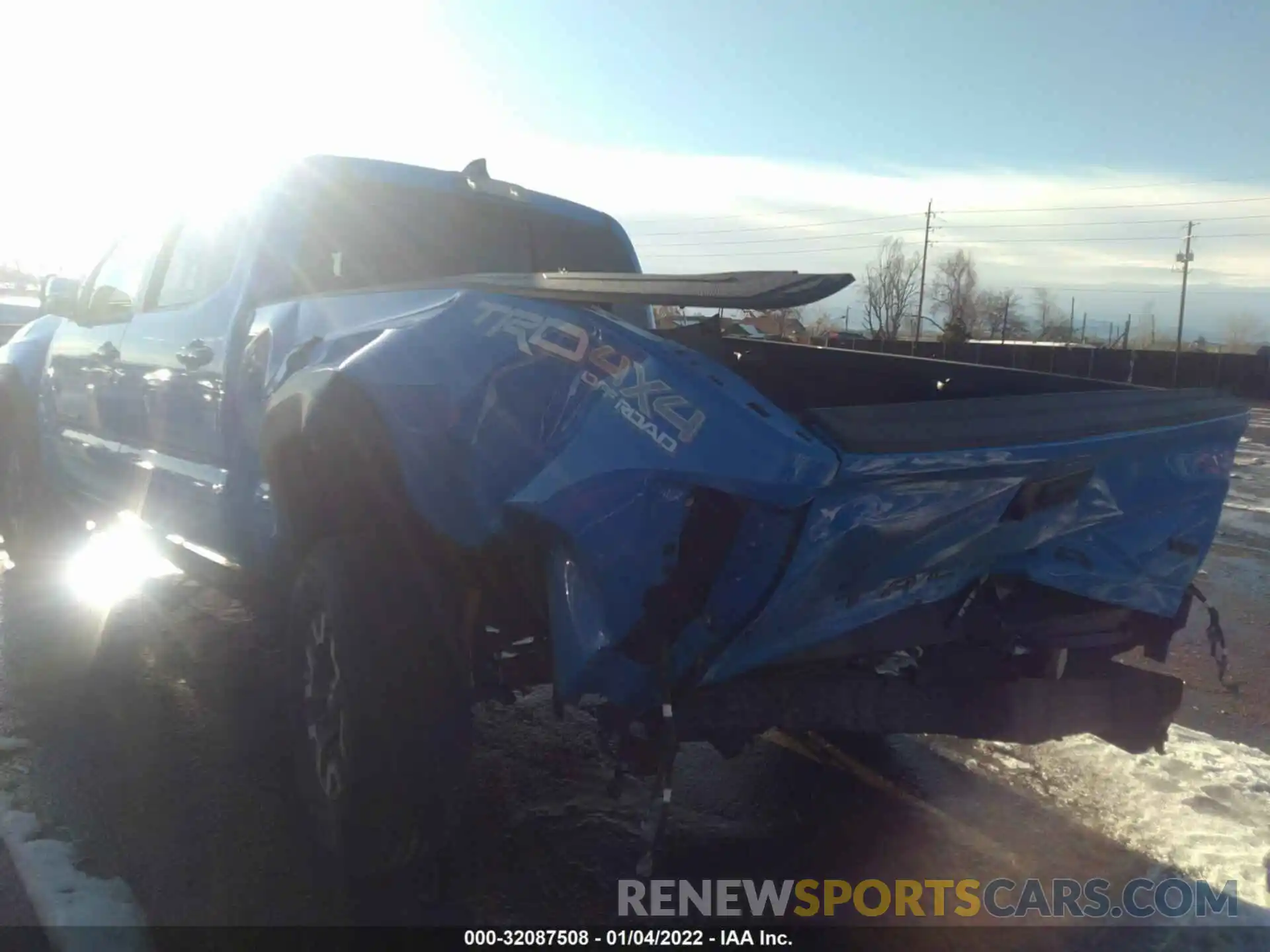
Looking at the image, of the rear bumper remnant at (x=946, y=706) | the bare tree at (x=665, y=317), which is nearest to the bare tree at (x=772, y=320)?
the bare tree at (x=665, y=317)

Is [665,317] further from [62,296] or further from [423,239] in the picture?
[62,296]

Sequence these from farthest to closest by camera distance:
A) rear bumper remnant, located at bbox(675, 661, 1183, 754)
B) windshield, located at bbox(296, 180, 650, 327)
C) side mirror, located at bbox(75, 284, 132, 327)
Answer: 1. side mirror, located at bbox(75, 284, 132, 327)
2. windshield, located at bbox(296, 180, 650, 327)
3. rear bumper remnant, located at bbox(675, 661, 1183, 754)

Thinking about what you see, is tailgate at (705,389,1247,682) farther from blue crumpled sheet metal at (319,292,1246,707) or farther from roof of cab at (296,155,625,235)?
roof of cab at (296,155,625,235)

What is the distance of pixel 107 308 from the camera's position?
5.48m

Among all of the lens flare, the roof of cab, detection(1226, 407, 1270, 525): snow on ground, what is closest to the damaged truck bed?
the roof of cab

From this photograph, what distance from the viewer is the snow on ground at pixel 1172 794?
3600 millimetres

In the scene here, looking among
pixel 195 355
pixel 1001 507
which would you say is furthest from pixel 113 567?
pixel 1001 507

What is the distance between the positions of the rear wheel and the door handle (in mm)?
1507

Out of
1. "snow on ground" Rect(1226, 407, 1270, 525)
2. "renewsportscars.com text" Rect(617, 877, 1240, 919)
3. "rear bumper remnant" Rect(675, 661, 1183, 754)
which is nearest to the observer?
"rear bumper remnant" Rect(675, 661, 1183, 754)

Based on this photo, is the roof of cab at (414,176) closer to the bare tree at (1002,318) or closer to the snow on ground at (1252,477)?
the snow on ground at (1252,477)

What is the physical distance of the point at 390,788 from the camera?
303 centimetres

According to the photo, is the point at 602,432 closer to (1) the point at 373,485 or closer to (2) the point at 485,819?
(1) the point at 373,485

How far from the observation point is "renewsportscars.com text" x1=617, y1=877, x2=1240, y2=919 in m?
3.32

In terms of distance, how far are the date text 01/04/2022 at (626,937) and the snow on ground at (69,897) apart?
2.99ft
